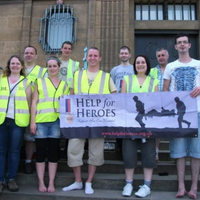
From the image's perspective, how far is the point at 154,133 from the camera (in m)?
3.58

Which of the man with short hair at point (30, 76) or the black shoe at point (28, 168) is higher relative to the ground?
the man with short hair at point (30, 76)

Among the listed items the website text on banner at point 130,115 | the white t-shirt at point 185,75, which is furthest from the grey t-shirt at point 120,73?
the white t-shirt at point 185,75

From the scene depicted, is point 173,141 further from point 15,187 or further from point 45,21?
point 45,21

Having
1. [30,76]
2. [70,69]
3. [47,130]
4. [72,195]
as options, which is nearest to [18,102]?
[47,130]

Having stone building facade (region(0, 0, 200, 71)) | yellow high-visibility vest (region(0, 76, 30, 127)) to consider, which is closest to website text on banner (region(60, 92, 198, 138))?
yellow high-visibility vest (region(0, 76, 30, 127))

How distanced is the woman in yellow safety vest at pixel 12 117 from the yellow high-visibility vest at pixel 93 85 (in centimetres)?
78

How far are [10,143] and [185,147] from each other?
2537mm

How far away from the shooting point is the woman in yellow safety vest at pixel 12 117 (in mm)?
3592

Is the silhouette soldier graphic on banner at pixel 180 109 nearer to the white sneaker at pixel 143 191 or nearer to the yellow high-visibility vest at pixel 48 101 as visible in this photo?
the white sneaker at pixel 143 191

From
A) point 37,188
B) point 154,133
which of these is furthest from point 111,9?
point 37,188

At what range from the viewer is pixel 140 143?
3.67 m

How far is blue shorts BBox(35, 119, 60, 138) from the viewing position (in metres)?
3.66

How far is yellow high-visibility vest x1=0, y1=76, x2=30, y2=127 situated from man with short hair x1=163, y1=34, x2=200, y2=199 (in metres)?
2.18

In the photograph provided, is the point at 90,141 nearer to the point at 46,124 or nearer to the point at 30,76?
the point at 46,124
